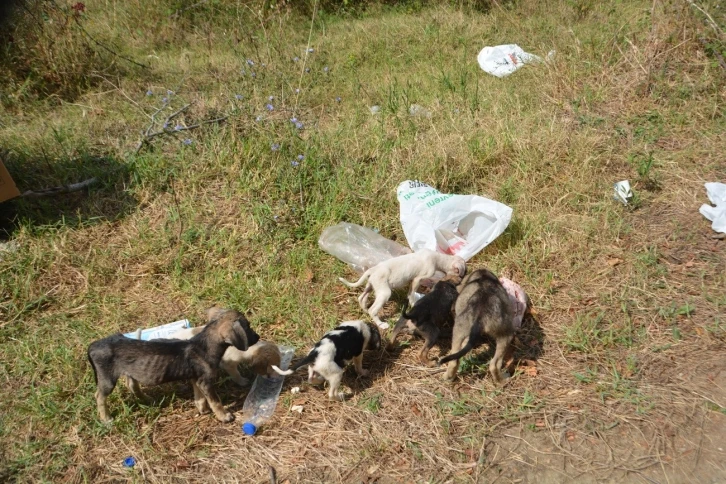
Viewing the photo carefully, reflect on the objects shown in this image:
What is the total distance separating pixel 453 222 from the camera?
184 inches

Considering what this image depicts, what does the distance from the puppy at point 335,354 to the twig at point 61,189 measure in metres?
2.82

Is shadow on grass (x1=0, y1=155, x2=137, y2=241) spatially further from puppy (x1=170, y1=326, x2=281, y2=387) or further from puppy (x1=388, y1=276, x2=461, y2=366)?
puppy (x1=388, y1=276, x2=461, y2=366)

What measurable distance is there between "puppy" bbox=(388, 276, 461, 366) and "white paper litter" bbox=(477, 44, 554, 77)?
14.6ft

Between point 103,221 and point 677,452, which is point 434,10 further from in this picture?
point 677,452

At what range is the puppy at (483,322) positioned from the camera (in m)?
3.54

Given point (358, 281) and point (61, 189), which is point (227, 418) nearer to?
point (358, 281)

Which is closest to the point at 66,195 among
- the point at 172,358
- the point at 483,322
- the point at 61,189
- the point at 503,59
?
the point at 61,189

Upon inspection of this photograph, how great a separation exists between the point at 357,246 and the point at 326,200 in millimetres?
637

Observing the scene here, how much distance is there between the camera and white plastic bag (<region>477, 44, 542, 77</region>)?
740 cm

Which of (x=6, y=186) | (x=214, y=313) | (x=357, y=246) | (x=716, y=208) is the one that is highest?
(x=6, y=186)

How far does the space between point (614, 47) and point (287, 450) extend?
19.9 feet

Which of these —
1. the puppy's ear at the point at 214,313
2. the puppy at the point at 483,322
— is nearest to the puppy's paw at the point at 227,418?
the puppy's ear at the point at 214,313

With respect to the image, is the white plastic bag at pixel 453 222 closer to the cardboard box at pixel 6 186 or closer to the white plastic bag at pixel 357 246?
the white plastic bag at pixel 357 246

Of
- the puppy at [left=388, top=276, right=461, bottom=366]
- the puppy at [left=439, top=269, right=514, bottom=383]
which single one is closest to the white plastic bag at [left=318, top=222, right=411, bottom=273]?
the puppy at [left=388, top=276, right=461, bottom=366]
